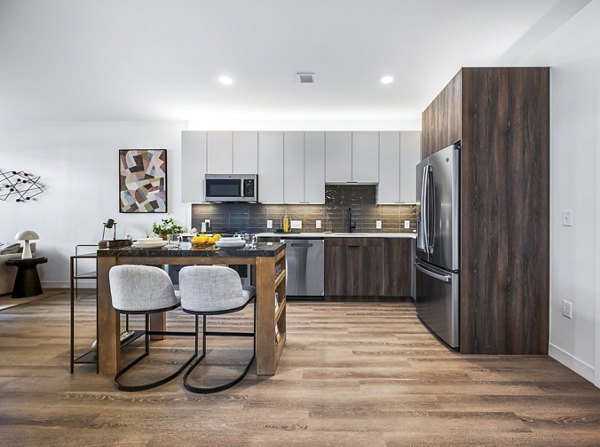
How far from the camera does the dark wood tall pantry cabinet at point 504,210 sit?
2.68 m

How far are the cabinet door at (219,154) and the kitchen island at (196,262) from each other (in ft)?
8.83

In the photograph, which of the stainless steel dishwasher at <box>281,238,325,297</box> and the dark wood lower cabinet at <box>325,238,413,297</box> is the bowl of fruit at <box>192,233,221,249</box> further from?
the dark wood lower cabinet at <box>325,238,413,297</box>

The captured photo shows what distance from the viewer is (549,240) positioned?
8.79 ft

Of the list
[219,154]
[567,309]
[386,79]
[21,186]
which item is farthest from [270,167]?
[21,186]

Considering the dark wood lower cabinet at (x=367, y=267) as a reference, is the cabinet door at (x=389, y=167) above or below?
above

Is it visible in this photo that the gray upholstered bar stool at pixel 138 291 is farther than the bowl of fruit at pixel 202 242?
No

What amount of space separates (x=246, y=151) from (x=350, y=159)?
5.01ft

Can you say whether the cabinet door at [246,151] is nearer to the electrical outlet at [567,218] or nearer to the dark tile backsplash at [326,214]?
the dark tile backsplash at [326,214]

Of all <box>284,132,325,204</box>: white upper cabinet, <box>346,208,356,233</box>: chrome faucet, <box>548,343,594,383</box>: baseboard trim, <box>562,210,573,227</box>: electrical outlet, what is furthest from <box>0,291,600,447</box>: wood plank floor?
<box>284,132,325,204</box>: white upper cabinet

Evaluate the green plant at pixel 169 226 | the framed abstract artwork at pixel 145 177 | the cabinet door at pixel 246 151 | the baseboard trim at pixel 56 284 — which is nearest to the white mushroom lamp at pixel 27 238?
the baseboard trim at pixel 56 284

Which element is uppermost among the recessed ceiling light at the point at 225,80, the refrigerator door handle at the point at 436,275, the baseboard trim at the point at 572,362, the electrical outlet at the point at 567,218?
the recessed ceiling light at the point at 225,80

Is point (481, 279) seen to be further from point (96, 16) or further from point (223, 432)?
point (96, 16)

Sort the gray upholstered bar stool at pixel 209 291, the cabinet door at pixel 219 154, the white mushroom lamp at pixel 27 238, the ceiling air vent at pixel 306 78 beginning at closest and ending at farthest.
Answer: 1. the gray upholstered bar stool at pixel 209 291
2. the ceiling air vent at pixel 306 78
3. the white mushroom lamp at pixel 27 238
4. the cabinet door at pixel 219 154

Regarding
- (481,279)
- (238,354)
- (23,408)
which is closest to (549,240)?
(481,279)
